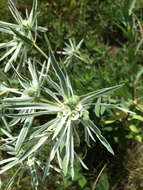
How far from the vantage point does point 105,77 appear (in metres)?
1.59

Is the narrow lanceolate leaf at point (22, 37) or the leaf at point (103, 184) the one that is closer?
the narrow lanceolate leaf at point (22, 37)

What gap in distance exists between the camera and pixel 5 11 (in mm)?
1454

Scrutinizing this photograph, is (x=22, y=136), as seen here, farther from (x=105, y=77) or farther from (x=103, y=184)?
(x=103, y=184)

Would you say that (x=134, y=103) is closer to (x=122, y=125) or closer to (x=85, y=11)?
(x=122, y=125)

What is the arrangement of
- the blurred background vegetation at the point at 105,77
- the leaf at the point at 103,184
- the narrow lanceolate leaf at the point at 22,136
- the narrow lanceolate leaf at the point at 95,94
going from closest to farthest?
the narrow lanceolate leaf at the point at 95,94 → the narrow lanceolate leaf at the point at 22,136 → the blurred background vegetation at the point at 105,77 → the leaf at the point at 103,184

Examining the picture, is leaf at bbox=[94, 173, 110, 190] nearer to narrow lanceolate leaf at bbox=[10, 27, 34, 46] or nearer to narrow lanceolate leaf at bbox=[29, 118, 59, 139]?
narrow lanceolate leaf at bbox=[29, 118, 59, 139]

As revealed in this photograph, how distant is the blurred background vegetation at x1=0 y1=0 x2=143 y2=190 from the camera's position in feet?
4.73

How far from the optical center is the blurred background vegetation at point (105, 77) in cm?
144

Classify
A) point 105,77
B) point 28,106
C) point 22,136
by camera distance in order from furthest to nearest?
point 105,77
point 22,136
point 28,106

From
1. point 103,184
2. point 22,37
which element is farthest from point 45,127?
point 103,184

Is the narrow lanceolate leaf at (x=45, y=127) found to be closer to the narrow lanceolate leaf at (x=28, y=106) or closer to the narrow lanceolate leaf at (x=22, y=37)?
the narrow lanceolate leaf at (x=28, y=106)

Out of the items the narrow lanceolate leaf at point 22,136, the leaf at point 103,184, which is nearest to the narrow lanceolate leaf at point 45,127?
the narrow lanceolate leaf at point 22,136

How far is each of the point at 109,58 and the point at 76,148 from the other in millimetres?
1007

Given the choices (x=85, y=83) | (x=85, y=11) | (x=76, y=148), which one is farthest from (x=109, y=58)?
(x=76, y=148)
